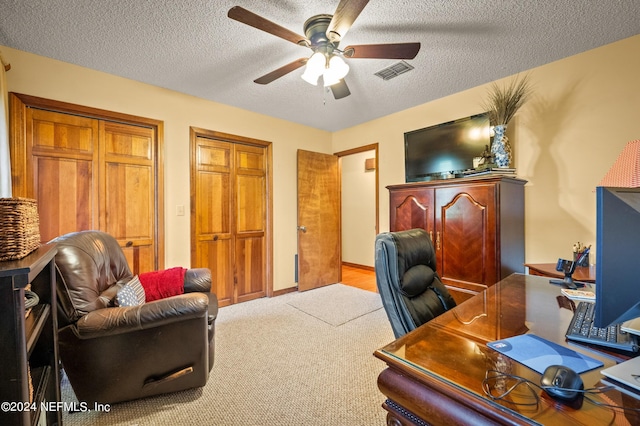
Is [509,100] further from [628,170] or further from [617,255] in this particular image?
[617,255]

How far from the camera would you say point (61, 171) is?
2.40m

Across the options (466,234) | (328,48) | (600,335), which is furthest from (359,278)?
(600,335)

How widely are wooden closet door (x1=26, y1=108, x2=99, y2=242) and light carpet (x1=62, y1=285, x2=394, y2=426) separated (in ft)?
4.38

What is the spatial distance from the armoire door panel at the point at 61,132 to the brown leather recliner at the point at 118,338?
1.28 meters

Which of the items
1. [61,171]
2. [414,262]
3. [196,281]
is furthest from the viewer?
[61,171]

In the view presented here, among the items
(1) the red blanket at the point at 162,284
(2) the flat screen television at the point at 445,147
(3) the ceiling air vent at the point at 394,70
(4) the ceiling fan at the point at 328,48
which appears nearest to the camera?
(4) the ceiling fan at the point at 328,48

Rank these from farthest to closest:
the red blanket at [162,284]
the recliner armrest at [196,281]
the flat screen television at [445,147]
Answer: the flat screen television at [445,147], the recliner armrest at [196,281], the red blanket at [162,284]

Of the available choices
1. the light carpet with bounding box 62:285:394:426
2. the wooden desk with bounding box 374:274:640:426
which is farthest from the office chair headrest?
the light carpet with bounding box 62:285:394:426

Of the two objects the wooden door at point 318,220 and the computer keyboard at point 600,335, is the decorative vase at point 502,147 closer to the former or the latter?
the computer keyboard at point 600,335

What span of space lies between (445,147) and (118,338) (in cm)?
331

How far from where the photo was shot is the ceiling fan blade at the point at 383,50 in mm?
1687

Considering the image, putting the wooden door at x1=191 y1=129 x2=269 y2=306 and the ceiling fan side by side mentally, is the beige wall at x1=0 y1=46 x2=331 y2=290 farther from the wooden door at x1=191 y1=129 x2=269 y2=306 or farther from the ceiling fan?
the ceiling fan

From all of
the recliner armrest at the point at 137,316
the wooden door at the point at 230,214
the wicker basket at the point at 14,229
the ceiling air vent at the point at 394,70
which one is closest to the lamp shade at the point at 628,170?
the ceiling air vent at the point at 394,70

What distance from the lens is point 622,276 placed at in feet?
2.29
